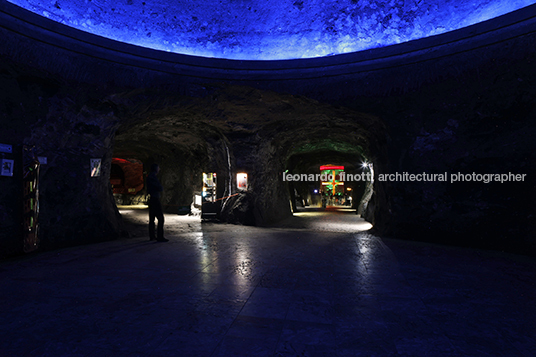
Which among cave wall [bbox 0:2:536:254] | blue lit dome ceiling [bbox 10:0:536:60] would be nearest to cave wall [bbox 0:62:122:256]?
cave wall [bbox 0:2:536:254]

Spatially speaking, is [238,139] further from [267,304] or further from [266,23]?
[267,304]

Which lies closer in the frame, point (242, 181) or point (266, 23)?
point (266, 23)

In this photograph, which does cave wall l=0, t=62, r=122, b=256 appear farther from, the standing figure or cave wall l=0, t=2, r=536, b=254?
the standing figure

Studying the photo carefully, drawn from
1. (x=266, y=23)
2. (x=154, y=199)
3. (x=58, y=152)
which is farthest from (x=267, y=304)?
(x=266, y=23)

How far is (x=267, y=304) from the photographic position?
2.77 meters

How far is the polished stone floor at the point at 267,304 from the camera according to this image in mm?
2033

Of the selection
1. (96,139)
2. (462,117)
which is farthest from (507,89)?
(96,139)

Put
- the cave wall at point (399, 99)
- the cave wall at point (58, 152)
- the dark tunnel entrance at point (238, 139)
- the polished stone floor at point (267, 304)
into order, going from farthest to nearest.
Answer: the dark tunnel entrance at point (238, 139), the cave wall at point (399, 99), the cave wall at point (58, 152), the polished stone floor at point (267, 304)

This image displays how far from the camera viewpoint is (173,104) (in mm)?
7152

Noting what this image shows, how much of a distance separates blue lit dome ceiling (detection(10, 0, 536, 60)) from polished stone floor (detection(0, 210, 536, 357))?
16.2ft

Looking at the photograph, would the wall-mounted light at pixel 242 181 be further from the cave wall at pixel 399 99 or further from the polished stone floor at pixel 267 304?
the polished stone floor at pixel 267 304

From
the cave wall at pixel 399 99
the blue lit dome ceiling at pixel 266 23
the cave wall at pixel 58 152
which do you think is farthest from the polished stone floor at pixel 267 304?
the blue lit dome ceiling at pixel 266 23

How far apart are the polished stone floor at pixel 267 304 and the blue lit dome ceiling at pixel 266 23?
16.2 feet

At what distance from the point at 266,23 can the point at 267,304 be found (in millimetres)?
6766
